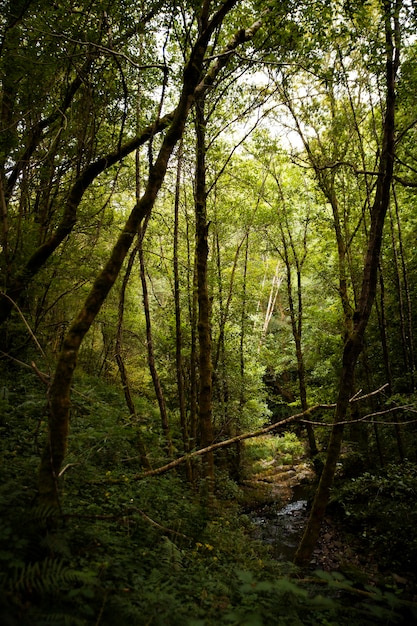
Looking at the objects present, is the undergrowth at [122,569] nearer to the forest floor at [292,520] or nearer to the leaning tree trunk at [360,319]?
the leaning tree trunk at [360,319]

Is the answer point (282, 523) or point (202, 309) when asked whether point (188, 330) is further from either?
point (282, 523)

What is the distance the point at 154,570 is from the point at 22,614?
1.36m

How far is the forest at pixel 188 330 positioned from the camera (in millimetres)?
2693

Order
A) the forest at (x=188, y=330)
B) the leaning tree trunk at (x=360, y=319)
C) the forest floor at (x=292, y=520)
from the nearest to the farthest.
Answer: the forest at (x=188, y=330), the leaning tree trunk at (x=360, y=319), the forest floor at (x=292, y=520)

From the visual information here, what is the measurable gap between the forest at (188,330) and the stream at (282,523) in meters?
0.09

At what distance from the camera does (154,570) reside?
287 cm

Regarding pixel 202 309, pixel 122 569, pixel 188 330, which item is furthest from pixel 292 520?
Result: pixel 122 569

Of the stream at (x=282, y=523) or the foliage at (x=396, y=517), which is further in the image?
the stream at (x=282, y=523)

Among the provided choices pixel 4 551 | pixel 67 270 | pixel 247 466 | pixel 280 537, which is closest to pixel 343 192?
pixel 67 270

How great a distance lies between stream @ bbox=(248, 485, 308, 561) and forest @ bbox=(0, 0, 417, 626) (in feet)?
0.29

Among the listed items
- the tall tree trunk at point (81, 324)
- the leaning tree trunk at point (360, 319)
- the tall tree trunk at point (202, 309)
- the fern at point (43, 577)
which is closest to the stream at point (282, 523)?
the leaning tree trunk at point (360, 319)

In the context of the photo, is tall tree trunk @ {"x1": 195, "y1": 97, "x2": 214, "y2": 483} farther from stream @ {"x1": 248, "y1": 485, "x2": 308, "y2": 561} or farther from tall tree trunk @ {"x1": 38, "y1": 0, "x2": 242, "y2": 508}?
stream @ {"x1": 248, "y1": 485, "x2": 308, "y2": 561}

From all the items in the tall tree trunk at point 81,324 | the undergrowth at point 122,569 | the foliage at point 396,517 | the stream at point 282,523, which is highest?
the tall tree trunk at point 81,324

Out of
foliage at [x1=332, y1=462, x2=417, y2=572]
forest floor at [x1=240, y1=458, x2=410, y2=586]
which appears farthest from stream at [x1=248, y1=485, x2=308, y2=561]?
foliage at [x1=332, y1=462, x2=417, y2=572]
